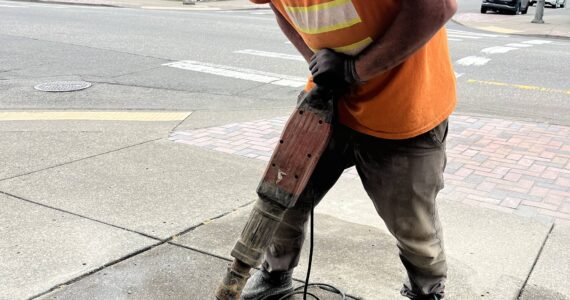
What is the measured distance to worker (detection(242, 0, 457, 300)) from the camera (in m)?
1.80

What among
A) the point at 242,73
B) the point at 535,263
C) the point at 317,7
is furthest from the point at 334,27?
the point at 242,73

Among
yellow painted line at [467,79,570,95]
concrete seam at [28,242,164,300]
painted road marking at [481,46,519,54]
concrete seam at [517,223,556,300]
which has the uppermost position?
concrete seam at [28,242,164,300]

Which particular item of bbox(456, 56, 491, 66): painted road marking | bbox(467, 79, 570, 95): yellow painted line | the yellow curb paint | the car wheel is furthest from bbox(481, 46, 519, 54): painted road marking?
the car wheel

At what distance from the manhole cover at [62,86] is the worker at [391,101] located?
584 cm

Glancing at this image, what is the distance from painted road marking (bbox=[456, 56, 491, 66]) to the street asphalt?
0.93m

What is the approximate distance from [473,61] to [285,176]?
8.99m

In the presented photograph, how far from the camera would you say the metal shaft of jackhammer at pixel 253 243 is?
2055 mm

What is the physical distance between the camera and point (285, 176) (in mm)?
2021

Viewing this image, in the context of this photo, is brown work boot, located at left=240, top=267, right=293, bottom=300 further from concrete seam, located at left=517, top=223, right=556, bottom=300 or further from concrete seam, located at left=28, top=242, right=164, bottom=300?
concrete seam, located at left=517, top=223, right=556, bottom=300

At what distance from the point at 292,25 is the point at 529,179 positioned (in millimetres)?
2936

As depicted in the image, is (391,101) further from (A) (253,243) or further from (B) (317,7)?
(A) (253,243)

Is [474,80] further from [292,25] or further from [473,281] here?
[292,25]

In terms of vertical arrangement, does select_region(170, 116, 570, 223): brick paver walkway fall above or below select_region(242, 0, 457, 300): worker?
below

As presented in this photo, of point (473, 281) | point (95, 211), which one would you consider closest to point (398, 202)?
point (473, 281)
